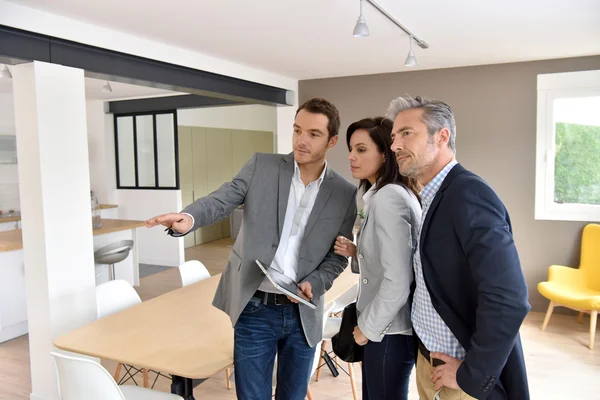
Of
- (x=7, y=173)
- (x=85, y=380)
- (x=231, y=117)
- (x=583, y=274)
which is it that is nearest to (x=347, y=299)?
(x=85, y=380)

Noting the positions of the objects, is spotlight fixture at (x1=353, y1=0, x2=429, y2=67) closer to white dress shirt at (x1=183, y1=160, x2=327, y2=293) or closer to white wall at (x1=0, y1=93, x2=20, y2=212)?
white dress shirt at (x1=183, y1=160, x2=327, y2=293)

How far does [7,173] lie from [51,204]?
5.14m

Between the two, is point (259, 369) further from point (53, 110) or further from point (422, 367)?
point (53, 110)

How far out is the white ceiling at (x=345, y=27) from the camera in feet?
10.1

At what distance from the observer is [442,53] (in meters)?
4.67

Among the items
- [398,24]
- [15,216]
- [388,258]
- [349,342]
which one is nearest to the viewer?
[388,258]

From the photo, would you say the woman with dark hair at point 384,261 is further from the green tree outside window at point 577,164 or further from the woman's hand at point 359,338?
the green tree outside window at point 577,164

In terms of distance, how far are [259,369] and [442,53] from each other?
371cm

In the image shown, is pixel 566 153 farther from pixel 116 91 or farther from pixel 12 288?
pixel 12 288

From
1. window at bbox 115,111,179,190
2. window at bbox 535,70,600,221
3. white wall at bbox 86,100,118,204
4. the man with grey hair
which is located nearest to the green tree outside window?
window at bbox 535,70,600,221

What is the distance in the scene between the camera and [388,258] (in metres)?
1.57

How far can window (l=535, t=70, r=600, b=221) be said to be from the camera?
5.14 m

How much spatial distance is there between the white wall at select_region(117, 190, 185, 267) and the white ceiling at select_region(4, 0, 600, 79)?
3.18 metres

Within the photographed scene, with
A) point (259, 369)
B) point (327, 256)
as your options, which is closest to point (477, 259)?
point (327, 256)
